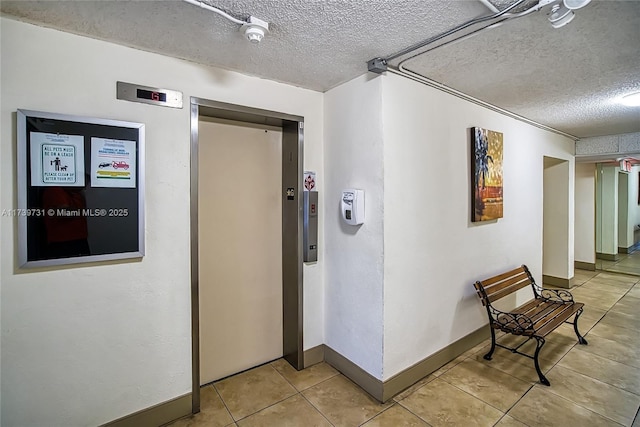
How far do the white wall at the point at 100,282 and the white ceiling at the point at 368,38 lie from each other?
0.49 ft

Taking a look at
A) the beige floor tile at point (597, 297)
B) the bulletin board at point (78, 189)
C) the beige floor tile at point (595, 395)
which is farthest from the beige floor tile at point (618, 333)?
the bulletin board at point (78, 189)

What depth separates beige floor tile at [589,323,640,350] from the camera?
3.08 m

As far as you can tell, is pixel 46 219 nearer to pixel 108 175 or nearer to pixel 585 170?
pixel 108 175

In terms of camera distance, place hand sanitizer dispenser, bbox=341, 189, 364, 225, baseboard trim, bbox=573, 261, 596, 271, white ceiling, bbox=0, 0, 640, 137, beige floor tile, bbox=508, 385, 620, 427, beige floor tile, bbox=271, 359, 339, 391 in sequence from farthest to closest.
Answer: baseboard trim, bbox=573, 261, 596, 271, beige floor tile, bbox=271, 359, 339, 391, hand sanitizer dispenser, bbox=341, 189, 364, 225, beige floor tile, bbox=508, 385, 620, 427, white ceiling, bbox=0, 0, 640, 137

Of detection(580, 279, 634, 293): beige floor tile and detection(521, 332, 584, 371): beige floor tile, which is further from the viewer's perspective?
detection(580, 279, 634, 293): beige floor tile

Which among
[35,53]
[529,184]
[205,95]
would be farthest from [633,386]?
[35,53]

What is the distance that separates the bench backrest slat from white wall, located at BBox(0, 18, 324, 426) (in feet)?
8.57

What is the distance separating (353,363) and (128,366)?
161cm

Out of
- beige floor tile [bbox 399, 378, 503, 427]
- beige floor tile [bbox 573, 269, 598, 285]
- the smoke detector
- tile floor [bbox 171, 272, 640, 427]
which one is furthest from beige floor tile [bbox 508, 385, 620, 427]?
beige floor tile [bbox 573, 269, 598, 285]

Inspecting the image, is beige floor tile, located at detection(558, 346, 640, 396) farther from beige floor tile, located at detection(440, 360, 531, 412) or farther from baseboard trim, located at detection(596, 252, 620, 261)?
baseboard trim, located at detection(596, 252, 620, 261)

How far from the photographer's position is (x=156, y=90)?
192cm

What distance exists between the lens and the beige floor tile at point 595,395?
2084mm

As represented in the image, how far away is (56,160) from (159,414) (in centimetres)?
169

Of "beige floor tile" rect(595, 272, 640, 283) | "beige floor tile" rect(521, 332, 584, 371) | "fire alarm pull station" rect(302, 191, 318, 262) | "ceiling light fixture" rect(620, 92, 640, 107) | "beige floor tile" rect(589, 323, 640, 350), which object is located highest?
"ceiling light fixture" rect(620, 92, 640, 107)
